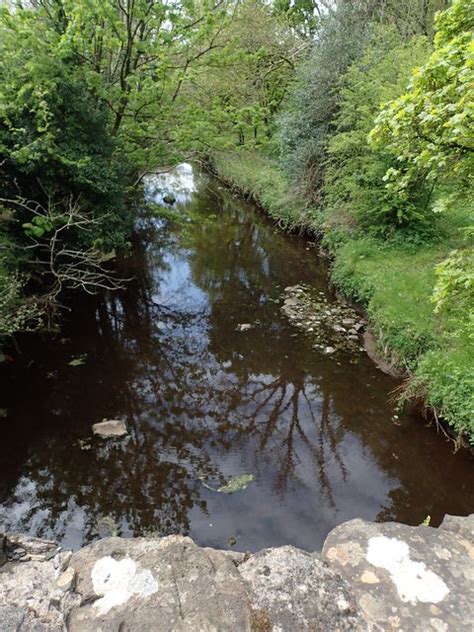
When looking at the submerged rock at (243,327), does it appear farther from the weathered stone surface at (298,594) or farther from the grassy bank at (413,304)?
the weathered stone surface at (298,594)

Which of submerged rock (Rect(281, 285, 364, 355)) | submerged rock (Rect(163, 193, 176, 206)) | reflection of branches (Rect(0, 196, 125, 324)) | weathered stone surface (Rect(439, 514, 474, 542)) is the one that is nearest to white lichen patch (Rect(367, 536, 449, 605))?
weathered stone surface (Rect(439, 514, 474, 542))

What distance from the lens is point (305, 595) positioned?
2654mm

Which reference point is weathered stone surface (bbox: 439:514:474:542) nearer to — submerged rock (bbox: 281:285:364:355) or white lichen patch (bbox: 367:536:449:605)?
white lichen patch (bbox: 367:536:449:605)

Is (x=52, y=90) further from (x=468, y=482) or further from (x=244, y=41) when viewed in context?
(x=244, y=41)

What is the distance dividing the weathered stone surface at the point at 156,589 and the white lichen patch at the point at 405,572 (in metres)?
1.03

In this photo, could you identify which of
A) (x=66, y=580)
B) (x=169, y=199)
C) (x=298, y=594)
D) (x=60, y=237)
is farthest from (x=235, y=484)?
(x=169, y=199)

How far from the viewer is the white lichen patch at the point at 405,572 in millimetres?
2676

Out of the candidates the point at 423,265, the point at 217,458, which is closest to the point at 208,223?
the point at 423,265

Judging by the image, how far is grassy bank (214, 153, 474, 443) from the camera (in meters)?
6.83

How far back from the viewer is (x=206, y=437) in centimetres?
698

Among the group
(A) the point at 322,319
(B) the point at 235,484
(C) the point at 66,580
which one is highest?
(C) the point at 66,580

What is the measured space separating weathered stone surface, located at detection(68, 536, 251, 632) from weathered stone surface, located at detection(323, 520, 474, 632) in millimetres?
811

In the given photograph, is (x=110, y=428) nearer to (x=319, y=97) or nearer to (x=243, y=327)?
(x=243, y=327)

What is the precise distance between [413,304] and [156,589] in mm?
8152
